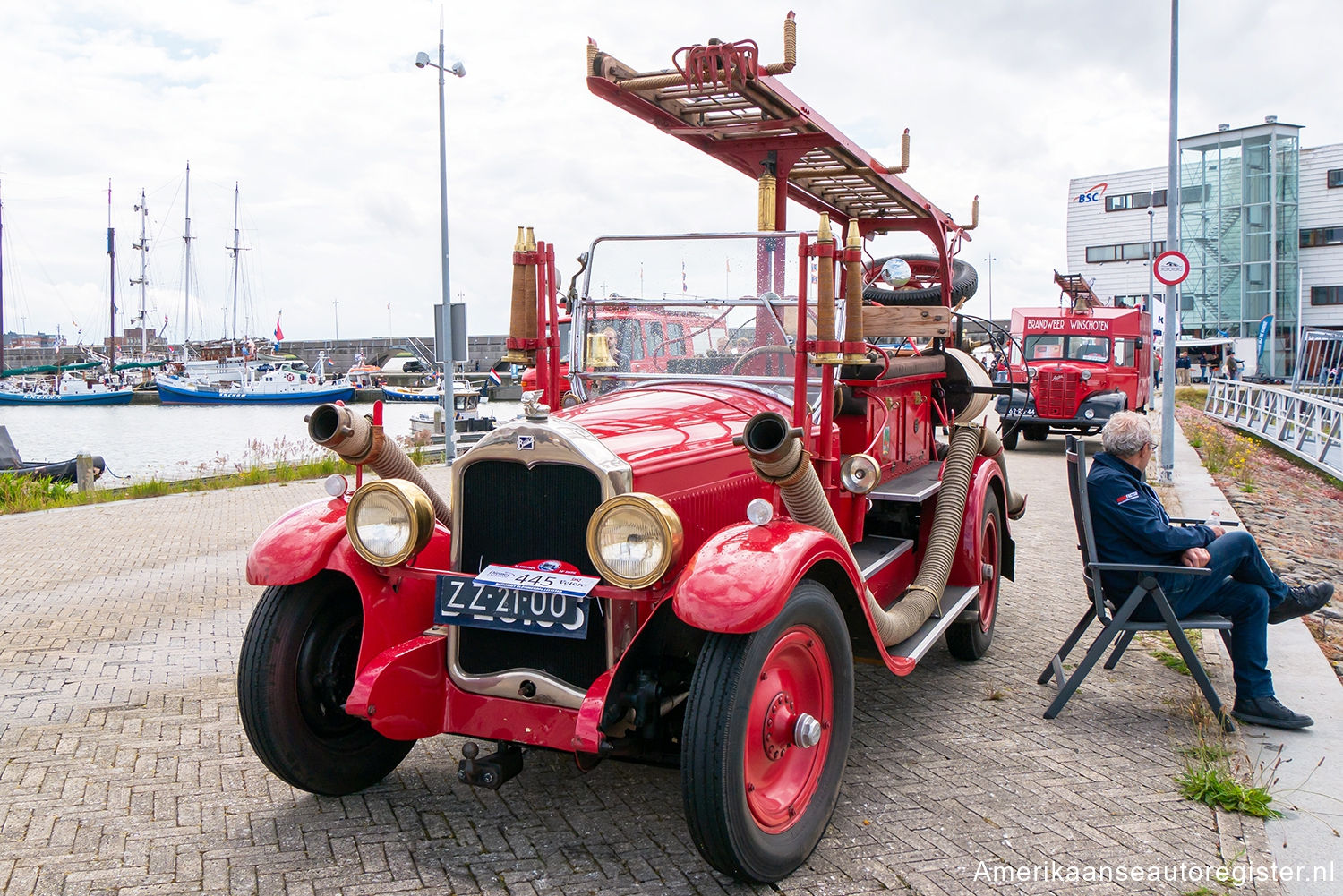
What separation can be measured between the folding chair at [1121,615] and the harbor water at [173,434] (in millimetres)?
13117

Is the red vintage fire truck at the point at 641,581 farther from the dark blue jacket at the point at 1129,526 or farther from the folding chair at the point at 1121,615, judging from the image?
the dark blue jacket at the point at 1129,526

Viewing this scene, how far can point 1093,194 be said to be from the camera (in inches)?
2174

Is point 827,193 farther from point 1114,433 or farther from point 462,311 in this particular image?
point 462,311

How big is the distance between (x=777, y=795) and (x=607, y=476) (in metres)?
1.20

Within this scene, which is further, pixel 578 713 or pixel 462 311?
pixel 462 311

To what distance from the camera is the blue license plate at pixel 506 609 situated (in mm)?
3242

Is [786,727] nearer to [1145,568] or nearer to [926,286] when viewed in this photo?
[1145,568]

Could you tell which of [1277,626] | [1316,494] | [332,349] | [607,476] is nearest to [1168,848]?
[607,476]

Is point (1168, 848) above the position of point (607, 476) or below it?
below

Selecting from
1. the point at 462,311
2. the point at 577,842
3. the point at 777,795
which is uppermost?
the point at 462,311

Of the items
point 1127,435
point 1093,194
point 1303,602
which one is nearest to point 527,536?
point 1127,435

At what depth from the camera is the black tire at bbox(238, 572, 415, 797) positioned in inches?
137

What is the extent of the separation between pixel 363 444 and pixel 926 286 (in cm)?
439

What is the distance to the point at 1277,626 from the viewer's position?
585 cm
